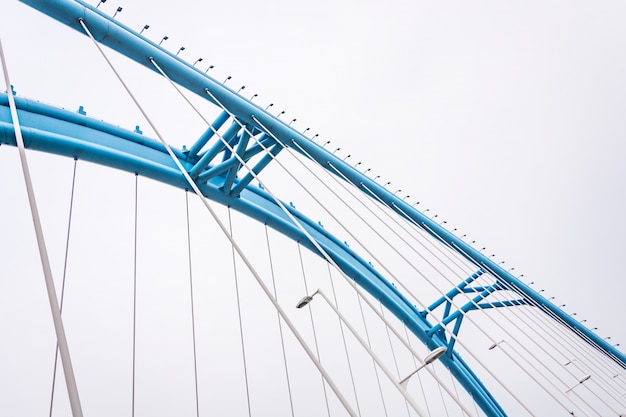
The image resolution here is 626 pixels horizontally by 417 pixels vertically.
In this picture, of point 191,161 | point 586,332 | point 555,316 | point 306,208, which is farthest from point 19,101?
point 586,332

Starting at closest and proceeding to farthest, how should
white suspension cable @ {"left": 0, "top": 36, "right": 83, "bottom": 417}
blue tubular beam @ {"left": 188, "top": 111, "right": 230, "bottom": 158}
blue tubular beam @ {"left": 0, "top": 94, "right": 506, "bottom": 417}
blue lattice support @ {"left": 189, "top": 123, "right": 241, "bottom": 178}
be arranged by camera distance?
white suspension cable @ {"left": 0, "top": 36, "right": 83, "bottom": 417} < blue tubular beam @ {"left": 0, "top": 94, "right": 506, "bottom": 417} < blue lattice support @ {"left": 189, "top": 123, "right": 241, "bottom": 178} < blue tubular beam @ {"left": 188, "top": 111, "right": 230, "bottom": 158}

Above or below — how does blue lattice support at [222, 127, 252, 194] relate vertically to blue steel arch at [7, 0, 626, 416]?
below

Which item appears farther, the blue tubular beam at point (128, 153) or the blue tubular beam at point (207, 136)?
the blue tubular beam at point (207, 136)

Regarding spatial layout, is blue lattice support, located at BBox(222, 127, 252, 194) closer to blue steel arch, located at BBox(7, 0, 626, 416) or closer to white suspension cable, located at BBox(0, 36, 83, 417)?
blue steel arch, located at BBox(7, 0, 626, 416)

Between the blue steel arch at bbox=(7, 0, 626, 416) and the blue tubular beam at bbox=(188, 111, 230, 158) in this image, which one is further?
the blue tubular beam at bbox=(188, 111, 230, 158)

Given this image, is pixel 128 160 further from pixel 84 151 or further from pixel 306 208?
pixel 306 208

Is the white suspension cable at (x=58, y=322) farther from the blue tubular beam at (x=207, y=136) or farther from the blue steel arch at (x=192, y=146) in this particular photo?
the blue tubular beam at (x=207, y=136)

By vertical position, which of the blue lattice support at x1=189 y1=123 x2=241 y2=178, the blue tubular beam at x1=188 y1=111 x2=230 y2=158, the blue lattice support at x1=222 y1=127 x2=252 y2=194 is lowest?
the blue lattice support at x1=222 y1=127 x2=252 y2=194

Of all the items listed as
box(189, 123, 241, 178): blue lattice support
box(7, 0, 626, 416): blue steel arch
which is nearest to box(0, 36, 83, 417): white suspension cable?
box(7, 0, 626, 416): blue steel arch

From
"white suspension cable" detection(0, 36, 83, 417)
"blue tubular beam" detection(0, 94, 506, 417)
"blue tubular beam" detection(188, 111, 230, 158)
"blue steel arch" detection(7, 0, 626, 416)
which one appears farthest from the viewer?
"blue tubular beam" detection(188, 111, 230, 158)

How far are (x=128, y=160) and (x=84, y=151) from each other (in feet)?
2.41

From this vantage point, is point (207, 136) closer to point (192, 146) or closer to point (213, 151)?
point (192, 146)

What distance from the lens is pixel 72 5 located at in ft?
17.9

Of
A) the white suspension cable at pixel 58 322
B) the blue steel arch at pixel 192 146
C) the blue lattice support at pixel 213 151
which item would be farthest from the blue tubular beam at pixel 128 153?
the white suspension cable at pixel 58 322
